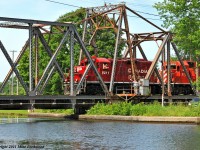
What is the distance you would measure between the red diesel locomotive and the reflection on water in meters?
16.8

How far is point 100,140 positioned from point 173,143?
14.8 ft

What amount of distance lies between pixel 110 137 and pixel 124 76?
2768cm

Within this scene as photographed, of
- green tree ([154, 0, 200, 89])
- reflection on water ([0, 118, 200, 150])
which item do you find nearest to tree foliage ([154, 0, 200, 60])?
green tree ([154, 0, 200, 89])

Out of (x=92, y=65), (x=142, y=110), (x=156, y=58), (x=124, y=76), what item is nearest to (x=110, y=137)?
(x=142, y=110)

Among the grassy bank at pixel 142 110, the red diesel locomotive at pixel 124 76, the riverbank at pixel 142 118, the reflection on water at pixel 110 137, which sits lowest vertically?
the reflection on water at pixel 110 137

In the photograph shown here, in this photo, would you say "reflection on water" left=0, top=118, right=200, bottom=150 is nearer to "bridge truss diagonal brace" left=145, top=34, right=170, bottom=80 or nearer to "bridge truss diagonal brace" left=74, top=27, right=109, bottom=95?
"bridge truss diagonal brace" left=74, top=27, right=109, bottom=95

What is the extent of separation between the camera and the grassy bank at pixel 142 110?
155 feet

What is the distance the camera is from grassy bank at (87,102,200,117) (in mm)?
47375

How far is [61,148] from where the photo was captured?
28.6 metres

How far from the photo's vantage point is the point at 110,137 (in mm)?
34406

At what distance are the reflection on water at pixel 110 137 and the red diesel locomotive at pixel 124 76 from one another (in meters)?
16.8

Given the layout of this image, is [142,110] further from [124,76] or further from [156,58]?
[124,76]

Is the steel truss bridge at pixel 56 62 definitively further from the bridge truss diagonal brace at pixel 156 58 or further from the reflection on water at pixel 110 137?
the reflection on water at pixel 110 137

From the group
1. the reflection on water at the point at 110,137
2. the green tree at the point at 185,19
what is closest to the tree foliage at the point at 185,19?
the green tree at the point at 185,19
